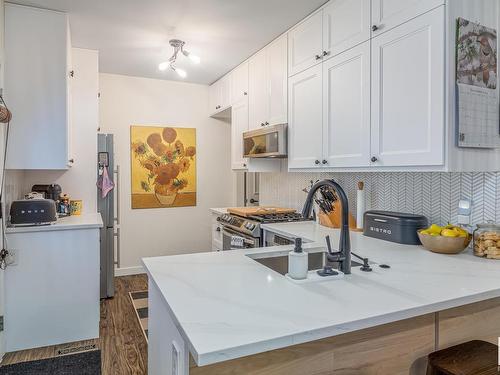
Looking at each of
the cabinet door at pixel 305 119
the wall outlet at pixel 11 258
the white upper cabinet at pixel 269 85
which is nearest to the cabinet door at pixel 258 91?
the white upper cabinet at pixel 269 85

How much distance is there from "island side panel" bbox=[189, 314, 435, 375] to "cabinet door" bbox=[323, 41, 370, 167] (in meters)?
1.08

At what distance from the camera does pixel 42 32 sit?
98.5 inches

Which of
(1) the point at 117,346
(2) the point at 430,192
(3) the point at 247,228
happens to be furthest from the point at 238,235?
(2) the point at 430,192

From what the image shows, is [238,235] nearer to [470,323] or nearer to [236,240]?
[236,240]

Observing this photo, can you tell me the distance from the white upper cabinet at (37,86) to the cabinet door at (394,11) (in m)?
2.21

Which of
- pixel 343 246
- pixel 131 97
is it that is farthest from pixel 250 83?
pixel 343 246

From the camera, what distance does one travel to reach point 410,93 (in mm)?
1746

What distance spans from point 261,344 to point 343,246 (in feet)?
2.09

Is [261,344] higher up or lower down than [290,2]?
lower down

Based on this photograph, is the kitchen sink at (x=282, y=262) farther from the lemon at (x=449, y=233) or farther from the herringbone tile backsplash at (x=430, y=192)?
the herringbone tile backsplash at (x=430, y=192)

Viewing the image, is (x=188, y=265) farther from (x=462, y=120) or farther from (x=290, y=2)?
(x=290, y=2)

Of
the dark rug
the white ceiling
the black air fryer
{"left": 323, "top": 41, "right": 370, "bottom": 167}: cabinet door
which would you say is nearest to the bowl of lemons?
the black air fryer

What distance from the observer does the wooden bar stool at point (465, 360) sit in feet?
3.63

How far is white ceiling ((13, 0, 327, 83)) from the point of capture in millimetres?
2434
